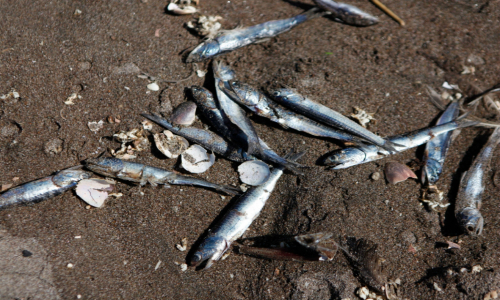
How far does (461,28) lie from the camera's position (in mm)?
4641

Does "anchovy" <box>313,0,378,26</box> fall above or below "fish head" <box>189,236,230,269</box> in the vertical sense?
above

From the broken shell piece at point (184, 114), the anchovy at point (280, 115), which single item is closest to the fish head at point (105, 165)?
the broken shell piece at point (184, 114)

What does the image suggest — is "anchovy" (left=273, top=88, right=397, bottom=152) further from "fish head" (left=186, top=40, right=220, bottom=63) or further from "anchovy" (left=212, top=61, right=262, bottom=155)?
"fish head" (left=186, top=40, right=220, bottom=63)

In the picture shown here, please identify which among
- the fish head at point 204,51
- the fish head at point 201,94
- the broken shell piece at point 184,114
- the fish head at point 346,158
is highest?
the fish head at point 204,51

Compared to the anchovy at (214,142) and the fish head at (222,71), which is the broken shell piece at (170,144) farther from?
the fish head at (222,71)

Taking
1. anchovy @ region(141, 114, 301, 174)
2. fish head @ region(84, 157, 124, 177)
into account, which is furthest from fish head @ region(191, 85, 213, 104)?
fish head @ region(84, 157, 124, 177)

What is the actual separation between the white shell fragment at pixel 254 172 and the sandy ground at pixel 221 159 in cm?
17

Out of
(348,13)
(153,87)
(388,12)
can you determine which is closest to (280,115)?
(153,87)

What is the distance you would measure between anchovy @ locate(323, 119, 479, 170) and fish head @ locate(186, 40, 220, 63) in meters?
1.98

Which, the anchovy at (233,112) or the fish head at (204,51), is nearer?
the anchovy at (233,112)

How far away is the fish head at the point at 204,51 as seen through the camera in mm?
4066

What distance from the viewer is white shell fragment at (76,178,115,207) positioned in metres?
3.39

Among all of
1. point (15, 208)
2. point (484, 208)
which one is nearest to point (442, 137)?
point (484, 208)

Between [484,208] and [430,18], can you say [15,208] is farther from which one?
[430,18]
